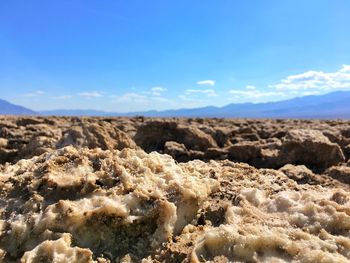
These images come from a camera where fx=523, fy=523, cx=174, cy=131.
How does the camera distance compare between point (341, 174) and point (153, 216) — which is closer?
point (153, 216)

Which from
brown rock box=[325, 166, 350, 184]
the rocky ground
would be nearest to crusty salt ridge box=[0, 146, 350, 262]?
the rocky ground

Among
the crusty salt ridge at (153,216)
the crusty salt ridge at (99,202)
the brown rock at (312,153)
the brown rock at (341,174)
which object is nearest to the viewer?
the crusty salt ridge at (153,216)

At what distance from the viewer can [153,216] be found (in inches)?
143

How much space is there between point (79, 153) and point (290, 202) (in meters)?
1.74

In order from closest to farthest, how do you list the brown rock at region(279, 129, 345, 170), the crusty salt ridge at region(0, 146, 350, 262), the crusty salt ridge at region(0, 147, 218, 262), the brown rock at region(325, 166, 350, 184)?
the crusty salt ridge at region(0, 146, 350, 262), the crusty salt ridge at region(0, 147, 218, 262), the brown rock at region(325, 166, 350, 184), the brown rock at region(279, 129, 345, 170)

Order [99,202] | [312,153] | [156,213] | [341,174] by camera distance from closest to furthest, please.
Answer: [156,213], [99,202], [341,174], [312,153]

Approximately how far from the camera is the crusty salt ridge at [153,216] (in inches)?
129

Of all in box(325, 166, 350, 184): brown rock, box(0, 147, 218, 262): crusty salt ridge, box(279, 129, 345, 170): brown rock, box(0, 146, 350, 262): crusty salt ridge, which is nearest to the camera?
box(0, 146, 350, 262): crusty salt ridge

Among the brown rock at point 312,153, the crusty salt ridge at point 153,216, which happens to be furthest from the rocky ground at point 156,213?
the brown rock at point 312,153

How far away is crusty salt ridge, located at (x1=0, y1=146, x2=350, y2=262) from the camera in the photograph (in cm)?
328

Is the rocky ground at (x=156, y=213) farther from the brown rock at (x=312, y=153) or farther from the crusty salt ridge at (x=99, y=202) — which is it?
the brown rock at (x=312, y=153)

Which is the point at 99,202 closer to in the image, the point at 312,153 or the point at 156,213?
the point at 156,213

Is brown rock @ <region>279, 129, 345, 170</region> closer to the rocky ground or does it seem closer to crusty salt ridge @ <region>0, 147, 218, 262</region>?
the rocky ground

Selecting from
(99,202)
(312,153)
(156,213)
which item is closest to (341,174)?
(312,153)
